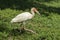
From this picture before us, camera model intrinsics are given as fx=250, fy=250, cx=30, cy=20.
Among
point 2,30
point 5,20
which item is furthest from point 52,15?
point 2,30

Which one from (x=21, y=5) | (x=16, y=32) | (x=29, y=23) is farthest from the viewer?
(x=21, y=5)

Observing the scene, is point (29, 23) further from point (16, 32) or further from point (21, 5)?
point (21, 5)

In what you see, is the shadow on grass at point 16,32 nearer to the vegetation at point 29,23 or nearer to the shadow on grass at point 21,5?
the vegetation at point 29,23

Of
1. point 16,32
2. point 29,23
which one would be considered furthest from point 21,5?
point 16,32

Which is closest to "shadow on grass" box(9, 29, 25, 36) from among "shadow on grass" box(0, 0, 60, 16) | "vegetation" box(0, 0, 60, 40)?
"vegetation" box(0, 0, 60, 40)

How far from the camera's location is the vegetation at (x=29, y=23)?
11.1 m

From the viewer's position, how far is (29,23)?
1327cm

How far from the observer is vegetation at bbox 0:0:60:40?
439 inches

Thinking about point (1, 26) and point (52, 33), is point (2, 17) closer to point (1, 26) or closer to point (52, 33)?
point (1, 26)

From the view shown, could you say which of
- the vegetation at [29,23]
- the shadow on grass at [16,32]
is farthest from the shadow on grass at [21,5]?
the shadow on grass at [16,32]

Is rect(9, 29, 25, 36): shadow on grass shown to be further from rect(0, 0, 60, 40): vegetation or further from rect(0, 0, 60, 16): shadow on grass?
rect(0, 0, 60, 16): shadow on grass

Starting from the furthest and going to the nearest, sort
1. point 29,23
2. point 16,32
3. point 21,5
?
point 21,5
point 29,23
point 16,32

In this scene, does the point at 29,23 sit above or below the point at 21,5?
above

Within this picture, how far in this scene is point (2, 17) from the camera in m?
14.1
